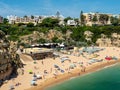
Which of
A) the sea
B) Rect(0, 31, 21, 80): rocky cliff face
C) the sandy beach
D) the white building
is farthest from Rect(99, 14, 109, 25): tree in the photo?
Rect(0, 31, 21, 80): rocky cliff face

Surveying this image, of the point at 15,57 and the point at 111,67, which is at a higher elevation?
the point at 15,57

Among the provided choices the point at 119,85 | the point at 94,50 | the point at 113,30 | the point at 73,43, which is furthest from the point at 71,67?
the point at 113,30

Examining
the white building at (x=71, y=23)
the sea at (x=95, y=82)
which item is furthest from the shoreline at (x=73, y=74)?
the white building at (x=71, y=23)

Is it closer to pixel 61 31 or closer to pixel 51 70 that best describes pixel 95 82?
pixel 51 70

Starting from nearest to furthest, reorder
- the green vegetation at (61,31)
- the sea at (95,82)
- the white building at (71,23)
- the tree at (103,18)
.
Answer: the sea at (95,82)
the green vegetation at (61,31)
the white building at (71,23)
the tree at (103,18)

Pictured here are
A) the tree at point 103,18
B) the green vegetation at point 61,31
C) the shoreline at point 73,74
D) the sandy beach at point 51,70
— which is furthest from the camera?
the tree at point 103,18

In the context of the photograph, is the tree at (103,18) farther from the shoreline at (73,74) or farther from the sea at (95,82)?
the sea at (95,82)

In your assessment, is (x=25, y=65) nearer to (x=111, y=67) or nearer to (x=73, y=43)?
(x=111, y=67)

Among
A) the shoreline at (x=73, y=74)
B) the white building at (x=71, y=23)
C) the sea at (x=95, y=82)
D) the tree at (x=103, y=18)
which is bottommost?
the sea at (x=95, y=82)

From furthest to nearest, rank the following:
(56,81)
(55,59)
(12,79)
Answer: (55,59) → (56,81) → (12,79)
